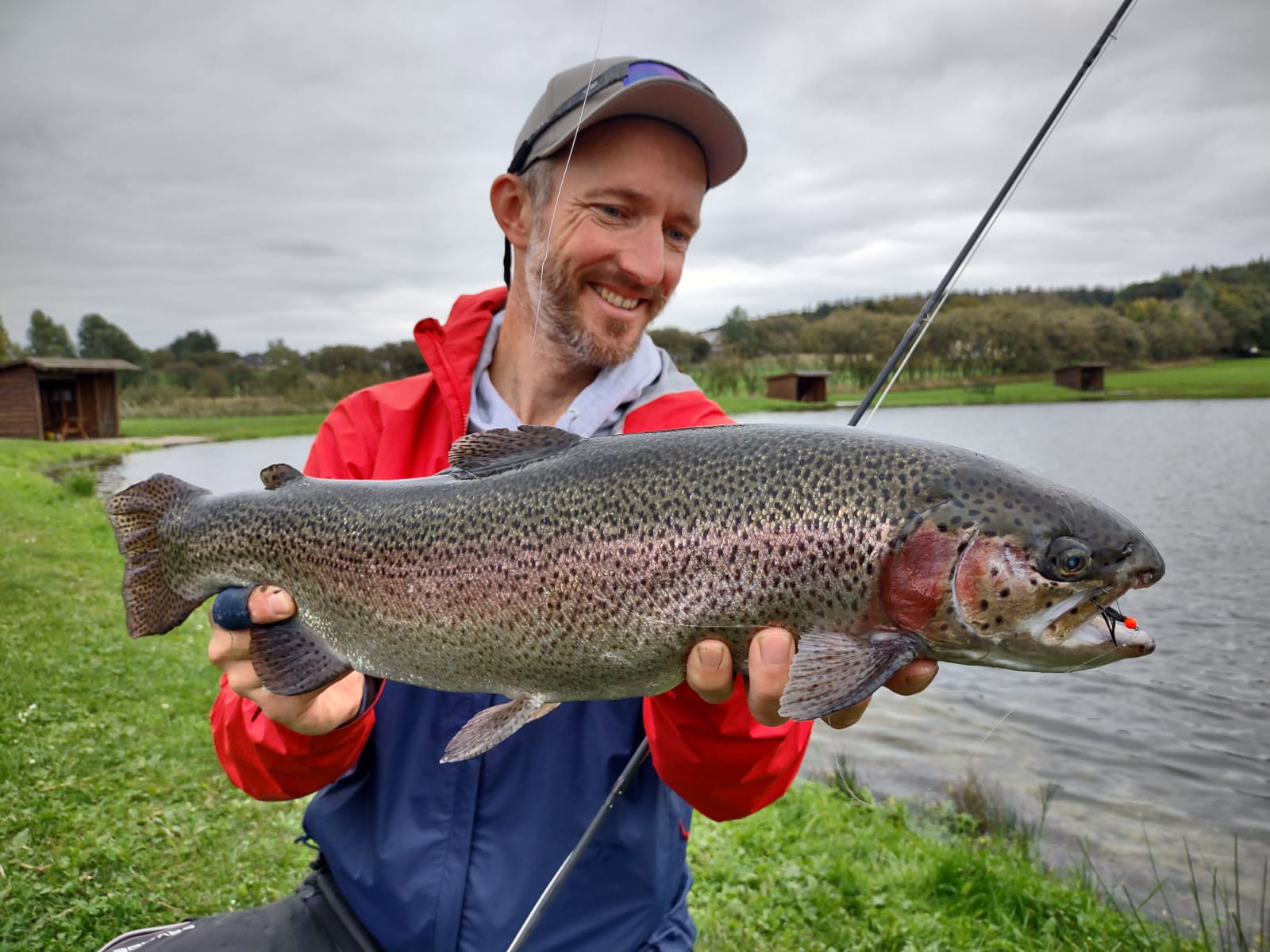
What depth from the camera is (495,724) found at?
238cm

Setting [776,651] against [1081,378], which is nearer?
[776,651]

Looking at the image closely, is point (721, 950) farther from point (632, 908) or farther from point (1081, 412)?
point (1081, 412)

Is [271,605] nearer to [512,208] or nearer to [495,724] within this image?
[495,724]

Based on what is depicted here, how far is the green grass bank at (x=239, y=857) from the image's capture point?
4.58 metres

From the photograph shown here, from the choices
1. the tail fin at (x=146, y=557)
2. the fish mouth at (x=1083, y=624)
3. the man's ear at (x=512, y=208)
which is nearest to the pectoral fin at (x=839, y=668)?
the fish mouth at (x=1083, y=624)

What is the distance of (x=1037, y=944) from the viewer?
4.77 metres

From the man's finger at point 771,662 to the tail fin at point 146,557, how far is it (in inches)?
80.6

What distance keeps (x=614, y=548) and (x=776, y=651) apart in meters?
0.51

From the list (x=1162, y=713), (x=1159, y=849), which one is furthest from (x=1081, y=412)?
(x=1159, y=849)

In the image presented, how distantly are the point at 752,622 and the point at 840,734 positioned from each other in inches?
318

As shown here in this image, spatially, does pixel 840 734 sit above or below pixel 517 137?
below

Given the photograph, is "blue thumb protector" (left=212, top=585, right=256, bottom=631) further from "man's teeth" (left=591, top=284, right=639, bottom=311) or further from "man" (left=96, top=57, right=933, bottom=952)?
"man's teeth" (left=591, top=284, right=639, bottom=311)

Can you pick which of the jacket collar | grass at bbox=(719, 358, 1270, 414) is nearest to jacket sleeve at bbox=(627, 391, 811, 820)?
the jacket collar

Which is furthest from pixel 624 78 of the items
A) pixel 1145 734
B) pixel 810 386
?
pixel 810 386
